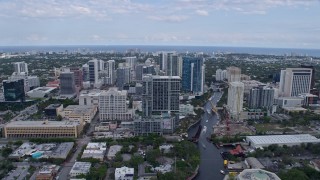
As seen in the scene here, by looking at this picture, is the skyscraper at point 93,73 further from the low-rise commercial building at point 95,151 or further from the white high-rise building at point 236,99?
the low-rise commercial building at point 95,151

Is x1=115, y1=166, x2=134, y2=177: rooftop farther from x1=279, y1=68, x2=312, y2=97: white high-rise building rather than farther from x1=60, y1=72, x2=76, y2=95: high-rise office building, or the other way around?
x1=279, y1=68, x2=312, y2=97: white high-rise building

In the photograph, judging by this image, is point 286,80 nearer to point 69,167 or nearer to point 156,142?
point 156,142

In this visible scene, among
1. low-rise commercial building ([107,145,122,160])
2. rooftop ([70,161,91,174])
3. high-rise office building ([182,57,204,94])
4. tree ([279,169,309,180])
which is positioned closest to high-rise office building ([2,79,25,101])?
low-rise commercial building ([107,145,122,160])

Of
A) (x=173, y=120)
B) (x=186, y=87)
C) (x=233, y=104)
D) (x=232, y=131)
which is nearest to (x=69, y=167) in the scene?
(x=173, y=120)

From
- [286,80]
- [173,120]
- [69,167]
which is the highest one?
[286,80]

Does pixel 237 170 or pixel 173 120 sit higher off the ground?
pixel 173 120

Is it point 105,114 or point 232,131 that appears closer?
point 232,131
